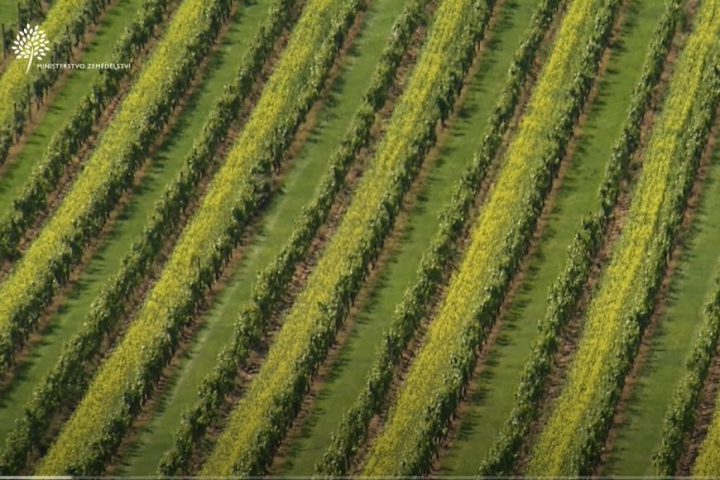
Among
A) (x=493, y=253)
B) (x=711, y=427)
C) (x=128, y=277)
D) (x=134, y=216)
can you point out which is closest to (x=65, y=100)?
(x=134, y=216)

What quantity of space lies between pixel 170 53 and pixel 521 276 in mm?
27775

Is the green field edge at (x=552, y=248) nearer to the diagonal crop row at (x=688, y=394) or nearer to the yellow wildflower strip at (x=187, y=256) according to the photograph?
the diagonal crop row at (x=688, y=394)

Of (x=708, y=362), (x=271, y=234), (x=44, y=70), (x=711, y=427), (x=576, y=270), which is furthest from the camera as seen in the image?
(x=44, y=70)

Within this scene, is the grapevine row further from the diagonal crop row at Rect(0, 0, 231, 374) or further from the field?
the diagonal crop row at Rect(0, 0, 231, 374)

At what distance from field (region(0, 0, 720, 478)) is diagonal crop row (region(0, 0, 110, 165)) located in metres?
0.19

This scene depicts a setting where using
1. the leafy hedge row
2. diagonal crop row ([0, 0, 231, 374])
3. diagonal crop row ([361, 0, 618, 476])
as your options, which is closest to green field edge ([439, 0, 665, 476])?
diagonal crop row ([361, 0, 618, 476])

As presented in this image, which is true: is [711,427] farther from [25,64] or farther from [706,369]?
[25,64]

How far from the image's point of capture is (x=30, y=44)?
114 m

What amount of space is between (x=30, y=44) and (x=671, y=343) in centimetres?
4386

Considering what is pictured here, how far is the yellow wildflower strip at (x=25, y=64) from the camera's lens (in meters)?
110

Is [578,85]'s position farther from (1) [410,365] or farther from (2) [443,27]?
(1) [410,365]

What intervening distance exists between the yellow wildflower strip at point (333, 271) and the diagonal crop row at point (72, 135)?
16.3 m

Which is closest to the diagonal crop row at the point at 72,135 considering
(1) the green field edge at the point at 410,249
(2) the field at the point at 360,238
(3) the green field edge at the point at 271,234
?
(2) the field at the point at 360,238

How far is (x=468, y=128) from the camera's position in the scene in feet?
350
